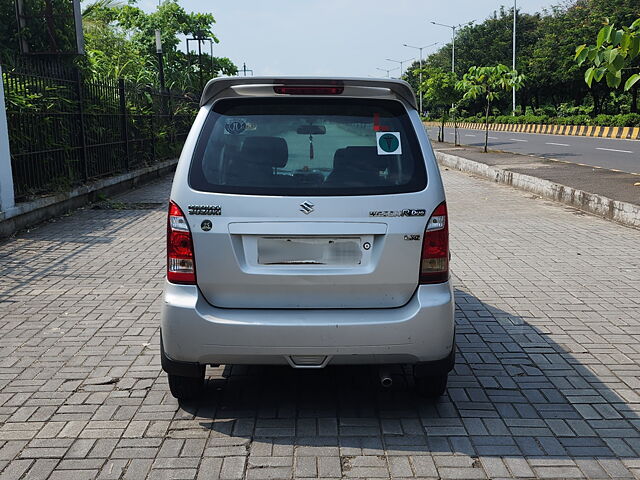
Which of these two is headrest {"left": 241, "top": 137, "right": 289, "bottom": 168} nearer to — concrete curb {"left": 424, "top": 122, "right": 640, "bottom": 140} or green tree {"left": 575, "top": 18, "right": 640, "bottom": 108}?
green tree {"left": 575, "top": 18, "right": 640, "bottom": 108}

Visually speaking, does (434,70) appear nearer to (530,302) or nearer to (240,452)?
(530,302)

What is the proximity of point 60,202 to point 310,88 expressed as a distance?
28.6 feet

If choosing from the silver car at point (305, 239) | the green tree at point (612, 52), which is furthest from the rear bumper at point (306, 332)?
the green tree at point (612, 52)

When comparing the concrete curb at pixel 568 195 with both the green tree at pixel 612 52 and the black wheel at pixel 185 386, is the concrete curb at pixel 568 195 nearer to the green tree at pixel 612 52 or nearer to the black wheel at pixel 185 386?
the green tree at pixel 612 52

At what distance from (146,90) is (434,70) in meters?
18.8

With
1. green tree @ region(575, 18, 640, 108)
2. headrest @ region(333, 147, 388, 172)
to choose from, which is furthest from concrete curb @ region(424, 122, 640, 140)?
headrest @ region(333, 147, 388, 172)

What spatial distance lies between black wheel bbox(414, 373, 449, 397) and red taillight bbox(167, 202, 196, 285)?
1377 mm

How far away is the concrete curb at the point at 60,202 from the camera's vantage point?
9.79m

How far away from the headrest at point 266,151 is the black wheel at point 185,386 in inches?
48.7

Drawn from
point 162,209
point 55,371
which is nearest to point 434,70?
point 162,209

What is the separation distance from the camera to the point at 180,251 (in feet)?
12.4

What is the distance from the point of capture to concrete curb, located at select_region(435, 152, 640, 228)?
35.9 ft

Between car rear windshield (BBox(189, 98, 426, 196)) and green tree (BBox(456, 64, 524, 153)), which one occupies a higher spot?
green tree (BBox(456, 64, 524, 153))

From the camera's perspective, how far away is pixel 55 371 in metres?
4.77
